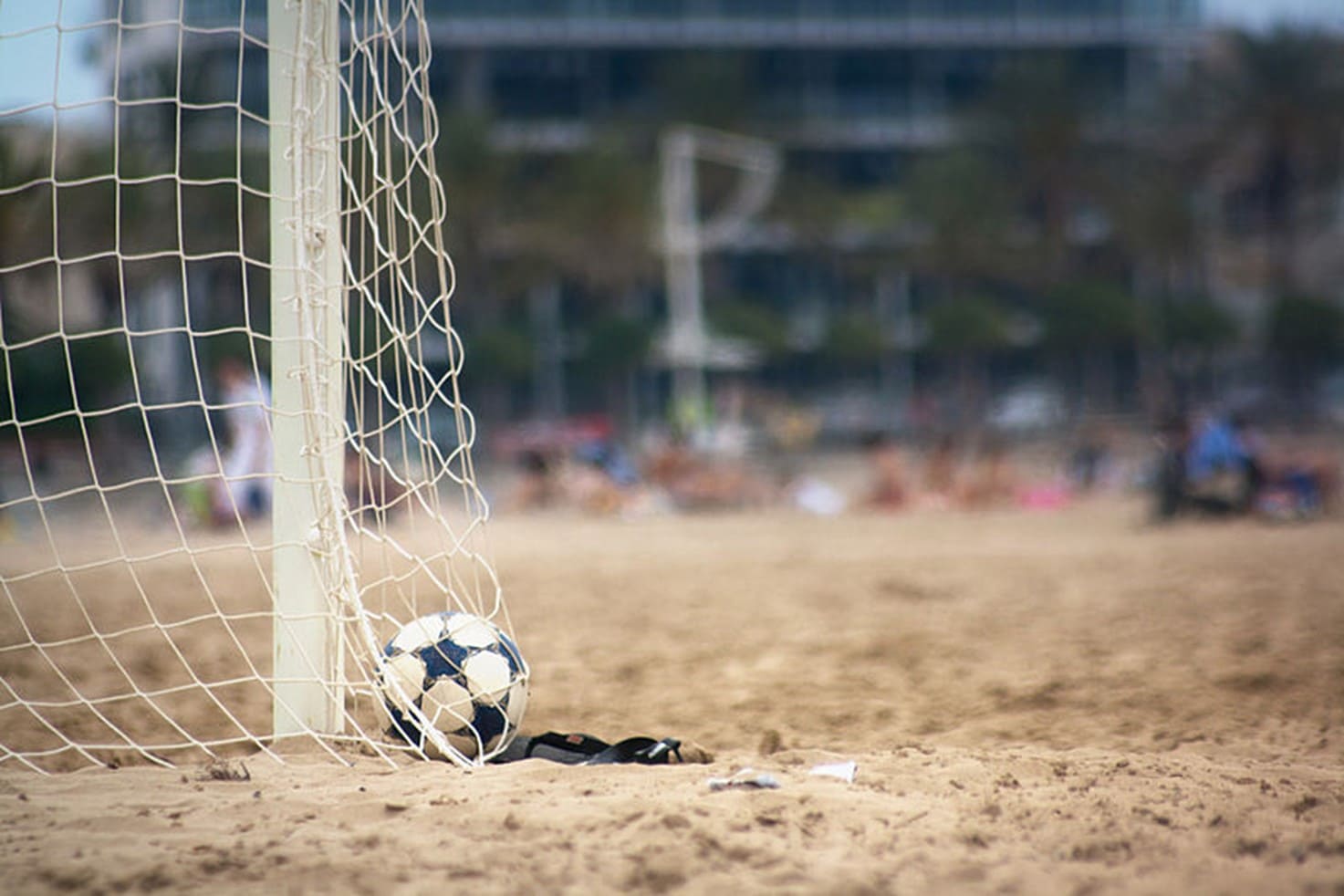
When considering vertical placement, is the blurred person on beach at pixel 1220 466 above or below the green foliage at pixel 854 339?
below

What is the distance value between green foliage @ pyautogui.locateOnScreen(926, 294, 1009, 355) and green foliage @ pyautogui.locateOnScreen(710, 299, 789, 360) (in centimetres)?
429

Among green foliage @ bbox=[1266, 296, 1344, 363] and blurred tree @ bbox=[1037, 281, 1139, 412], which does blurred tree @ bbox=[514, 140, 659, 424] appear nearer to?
blurred tree @ bbox=[1037, 281, 1139, 412]

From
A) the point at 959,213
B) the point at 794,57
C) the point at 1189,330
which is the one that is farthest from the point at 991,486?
the point at 794,57

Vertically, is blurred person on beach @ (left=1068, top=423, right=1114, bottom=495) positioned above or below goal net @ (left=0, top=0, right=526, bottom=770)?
below

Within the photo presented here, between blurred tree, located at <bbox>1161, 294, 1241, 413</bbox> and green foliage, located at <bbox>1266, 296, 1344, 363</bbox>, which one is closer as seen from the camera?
green foliage, located at <bbox>1266, 296, 1344, 363</bbox>

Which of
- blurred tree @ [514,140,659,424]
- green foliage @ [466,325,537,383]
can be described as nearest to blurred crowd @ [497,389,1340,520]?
green foliage @ [466,325,537,383]

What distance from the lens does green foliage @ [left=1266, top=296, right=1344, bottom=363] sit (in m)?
36.1

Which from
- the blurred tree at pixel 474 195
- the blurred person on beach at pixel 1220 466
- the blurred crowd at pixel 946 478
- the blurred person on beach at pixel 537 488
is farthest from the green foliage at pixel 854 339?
the blurred person on beach at pixel 1220 466

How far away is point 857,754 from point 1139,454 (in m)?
22.5

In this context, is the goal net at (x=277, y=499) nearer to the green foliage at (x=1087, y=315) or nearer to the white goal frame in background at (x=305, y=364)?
the white goal frame in background at (x=305, y=364)

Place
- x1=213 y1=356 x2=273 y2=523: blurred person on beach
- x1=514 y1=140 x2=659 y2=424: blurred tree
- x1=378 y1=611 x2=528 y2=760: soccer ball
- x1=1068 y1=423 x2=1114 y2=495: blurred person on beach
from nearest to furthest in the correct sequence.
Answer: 1. x1=378 y1=611 x2=528 y2=760: soccer ball
2. x1=213 y1=356 x2=273 y2=523: blurred person on beach
3. x1=1068 y1=423 x2=1114 y2=495: blurred person on beach
4. x1=514 y1=140 x2=659 y2=424: blurred tree

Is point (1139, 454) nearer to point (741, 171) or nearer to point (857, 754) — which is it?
point (741, 171)

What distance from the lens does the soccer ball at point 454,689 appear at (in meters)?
3.89

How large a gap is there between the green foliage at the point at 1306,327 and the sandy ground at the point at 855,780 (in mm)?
31205
